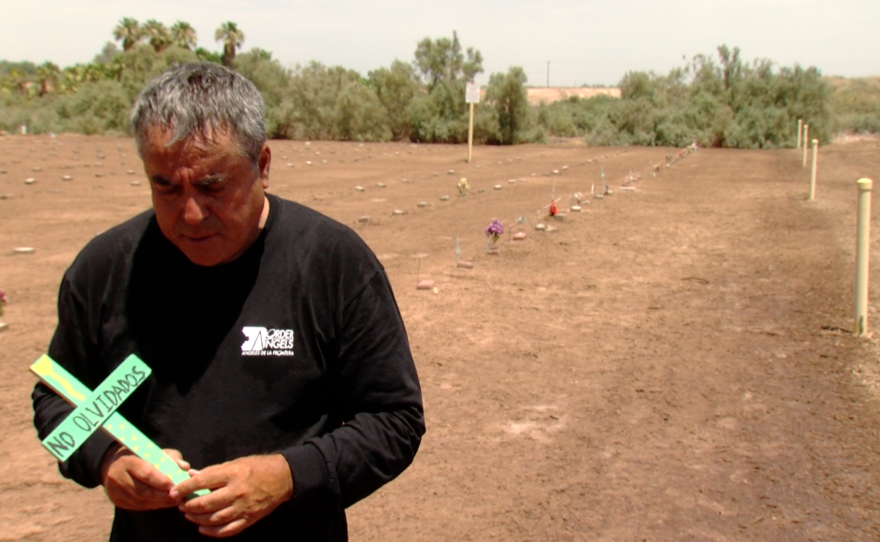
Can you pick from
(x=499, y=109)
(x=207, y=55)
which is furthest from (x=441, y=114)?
(x=207, y=55)

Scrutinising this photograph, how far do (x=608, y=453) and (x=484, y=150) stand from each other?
29.2m

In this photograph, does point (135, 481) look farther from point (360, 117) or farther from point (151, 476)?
point (360, 117)

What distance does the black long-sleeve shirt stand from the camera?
1.62 meters

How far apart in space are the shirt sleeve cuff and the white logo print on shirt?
0.19 m

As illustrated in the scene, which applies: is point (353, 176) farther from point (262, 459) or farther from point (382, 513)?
point (262, 459)

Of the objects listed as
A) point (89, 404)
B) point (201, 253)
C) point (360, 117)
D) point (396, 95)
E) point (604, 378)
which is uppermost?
point (396, 95)

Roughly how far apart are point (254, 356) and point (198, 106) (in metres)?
0.49

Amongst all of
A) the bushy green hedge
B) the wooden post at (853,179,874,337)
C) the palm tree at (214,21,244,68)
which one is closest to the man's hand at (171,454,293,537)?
the wooden post at (853,179,874,337)

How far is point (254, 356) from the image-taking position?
162 cm

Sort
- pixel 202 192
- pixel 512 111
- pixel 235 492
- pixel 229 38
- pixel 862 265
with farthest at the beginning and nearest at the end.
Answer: pixel 229 38, pixel 512 111, pixel 862 265, pixel 202 192, pixel 235 492

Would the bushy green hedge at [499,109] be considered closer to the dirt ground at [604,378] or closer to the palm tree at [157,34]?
the palm tree at [157,34]

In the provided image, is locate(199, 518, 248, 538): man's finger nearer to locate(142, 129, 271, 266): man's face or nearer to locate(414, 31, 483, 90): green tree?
locate(142, 129, 271, 266): man's face

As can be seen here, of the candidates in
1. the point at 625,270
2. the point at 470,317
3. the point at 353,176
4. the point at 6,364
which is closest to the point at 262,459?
the point at 6,364

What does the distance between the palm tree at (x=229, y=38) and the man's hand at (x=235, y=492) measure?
5574 centimetres
